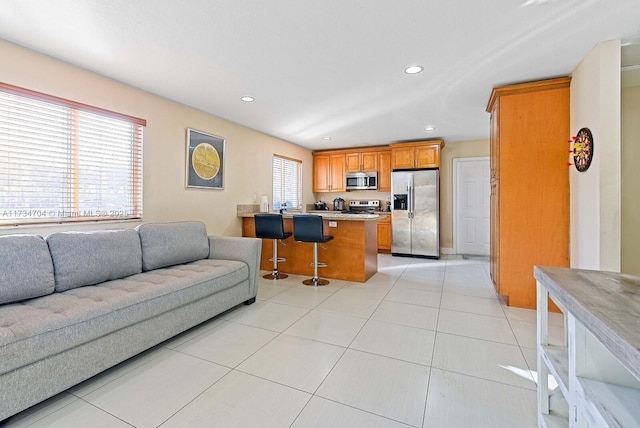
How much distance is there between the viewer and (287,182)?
5824 millimetres

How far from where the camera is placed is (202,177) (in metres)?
3.82

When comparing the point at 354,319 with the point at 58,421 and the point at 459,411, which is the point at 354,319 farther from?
the point at 58,421

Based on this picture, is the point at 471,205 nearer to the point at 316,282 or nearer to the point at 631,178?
the point at 631,178

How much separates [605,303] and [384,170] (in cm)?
541

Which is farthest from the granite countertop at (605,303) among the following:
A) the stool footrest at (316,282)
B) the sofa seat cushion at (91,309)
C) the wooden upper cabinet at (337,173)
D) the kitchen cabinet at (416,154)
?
the wooden upper cabinet at (337,173)

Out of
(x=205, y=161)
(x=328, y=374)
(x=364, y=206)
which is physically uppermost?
(x=205, y=161)

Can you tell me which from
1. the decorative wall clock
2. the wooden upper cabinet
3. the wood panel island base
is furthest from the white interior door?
the decorative wall clock

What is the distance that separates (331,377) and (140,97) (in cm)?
334

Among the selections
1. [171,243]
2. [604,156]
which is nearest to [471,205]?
[604,156]

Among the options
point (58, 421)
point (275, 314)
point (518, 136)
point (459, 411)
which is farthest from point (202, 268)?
point (518, 136)

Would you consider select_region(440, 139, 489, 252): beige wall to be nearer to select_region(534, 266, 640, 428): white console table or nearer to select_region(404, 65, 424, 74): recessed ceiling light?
select_region(404, 65, 424, 74): recessed ceiling light

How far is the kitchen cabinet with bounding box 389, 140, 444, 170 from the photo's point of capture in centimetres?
550

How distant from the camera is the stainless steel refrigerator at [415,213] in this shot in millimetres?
5508

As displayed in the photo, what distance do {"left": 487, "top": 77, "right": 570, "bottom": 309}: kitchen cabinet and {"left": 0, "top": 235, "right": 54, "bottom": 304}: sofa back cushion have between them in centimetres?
402
